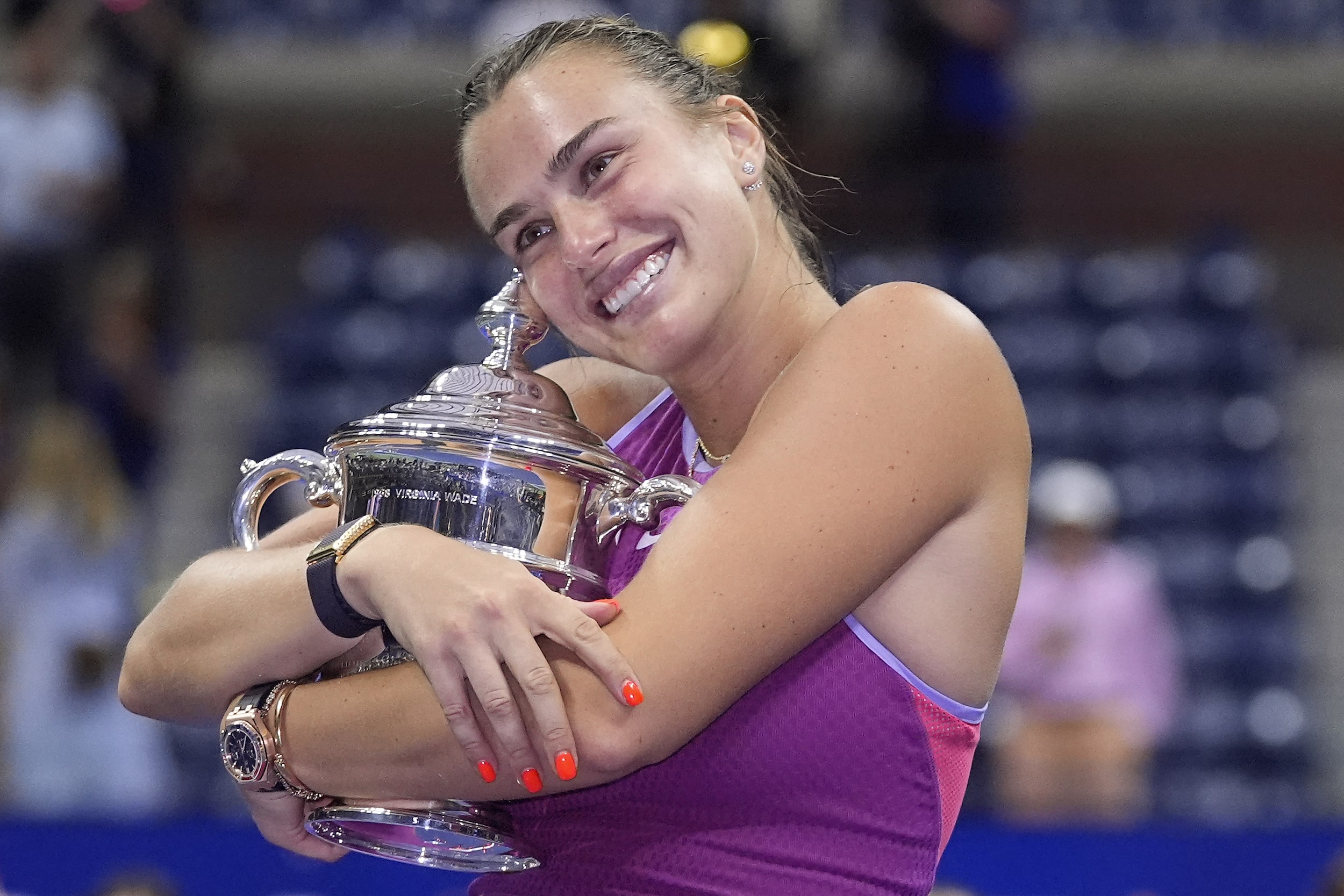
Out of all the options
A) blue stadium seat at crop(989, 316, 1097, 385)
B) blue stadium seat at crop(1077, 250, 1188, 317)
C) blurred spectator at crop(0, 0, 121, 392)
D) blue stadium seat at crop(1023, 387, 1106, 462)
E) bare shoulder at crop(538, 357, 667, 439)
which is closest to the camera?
bare shoulder at crop(538, 357, 667, 439)

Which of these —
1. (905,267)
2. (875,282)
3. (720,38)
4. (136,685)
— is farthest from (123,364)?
(136,685)

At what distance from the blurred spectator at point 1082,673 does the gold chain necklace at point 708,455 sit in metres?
2.78

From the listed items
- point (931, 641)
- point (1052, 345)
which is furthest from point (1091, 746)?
point (931, 641)

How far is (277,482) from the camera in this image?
1385 mm

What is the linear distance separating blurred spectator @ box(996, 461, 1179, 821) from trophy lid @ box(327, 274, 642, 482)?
9.66 feet

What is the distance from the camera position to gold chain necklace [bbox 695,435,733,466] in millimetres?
1479

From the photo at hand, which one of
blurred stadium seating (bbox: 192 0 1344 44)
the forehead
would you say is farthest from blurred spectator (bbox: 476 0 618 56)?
the forehead

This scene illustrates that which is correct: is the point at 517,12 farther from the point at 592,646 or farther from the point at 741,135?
the point at 592,646

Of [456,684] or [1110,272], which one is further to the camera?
[1110,272]

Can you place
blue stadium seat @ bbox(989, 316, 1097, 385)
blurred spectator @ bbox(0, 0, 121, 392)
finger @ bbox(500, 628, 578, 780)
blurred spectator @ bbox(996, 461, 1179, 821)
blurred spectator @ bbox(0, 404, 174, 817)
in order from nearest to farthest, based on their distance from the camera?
finger @ bbox(500, 628, 578, 780) → blurred spectator @ bbox(996, 461, 1179, 821) → blurred spectator @ bbox(0, 404, 174, 817) → blurred spectator @ bbox(0, 0, 121, 392) → blue stadium seat @ bbox(989, 316, 1097, 385)

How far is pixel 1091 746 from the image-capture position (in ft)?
14.0

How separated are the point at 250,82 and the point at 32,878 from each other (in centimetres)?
469

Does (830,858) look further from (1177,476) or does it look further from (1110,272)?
(1110,272)

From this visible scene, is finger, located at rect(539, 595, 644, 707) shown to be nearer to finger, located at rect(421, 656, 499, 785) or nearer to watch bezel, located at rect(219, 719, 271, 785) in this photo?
finger, located at rect(421, 656, 499, 785)
